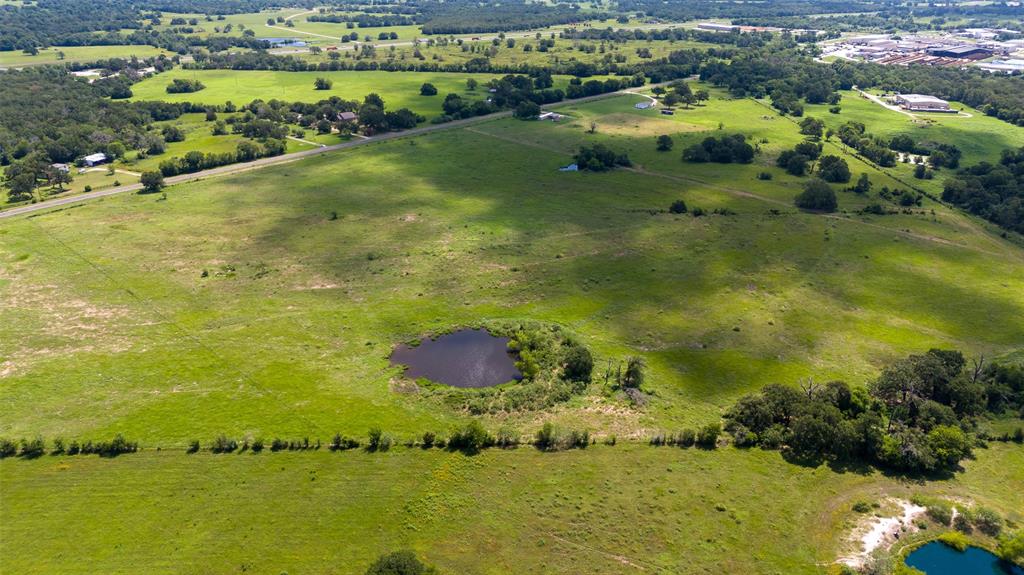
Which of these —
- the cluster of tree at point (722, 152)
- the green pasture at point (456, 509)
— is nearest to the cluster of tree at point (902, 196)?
the cluster of tree at point (722, 152)

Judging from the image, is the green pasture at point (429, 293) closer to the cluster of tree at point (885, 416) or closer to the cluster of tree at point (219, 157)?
the cluster of tree at point (885, 416)

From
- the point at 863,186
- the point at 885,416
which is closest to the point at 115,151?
the point at 885,416

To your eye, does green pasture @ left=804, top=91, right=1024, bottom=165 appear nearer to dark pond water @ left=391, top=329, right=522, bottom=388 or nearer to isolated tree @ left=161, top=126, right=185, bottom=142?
dark pond water @ left=391, top=329, right=522, bottom=388

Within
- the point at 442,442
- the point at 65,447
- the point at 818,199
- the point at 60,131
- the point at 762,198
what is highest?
the point at 60,131

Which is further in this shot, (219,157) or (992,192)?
(219,157)

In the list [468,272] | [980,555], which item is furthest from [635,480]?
[468,272]

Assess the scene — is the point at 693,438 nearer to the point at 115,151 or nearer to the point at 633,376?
the point at 633,376
